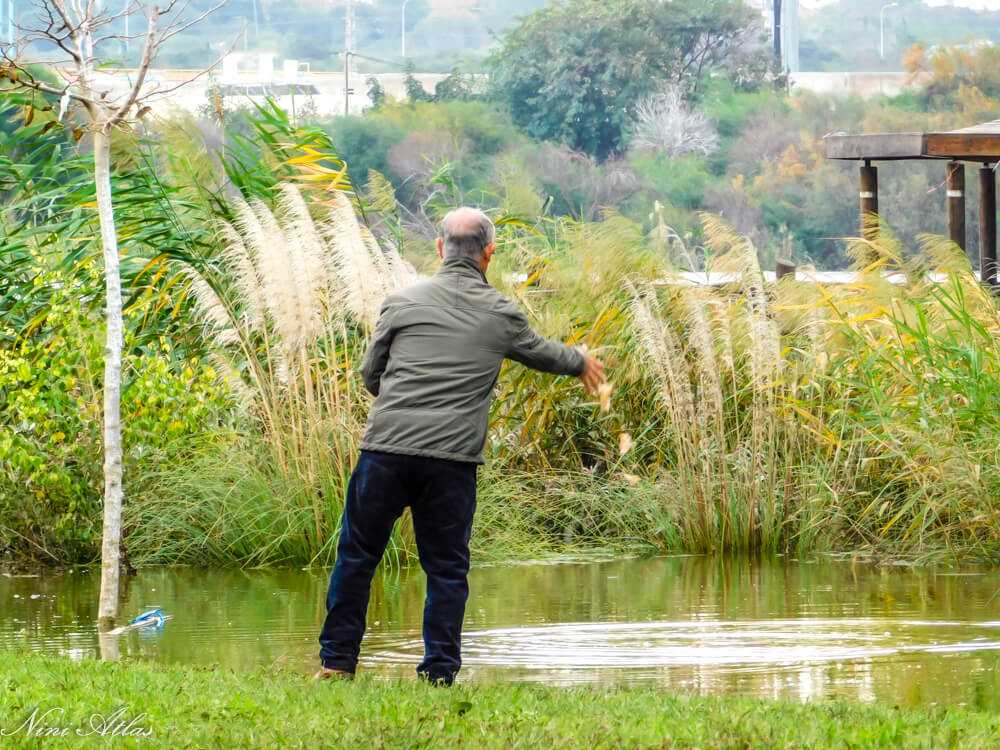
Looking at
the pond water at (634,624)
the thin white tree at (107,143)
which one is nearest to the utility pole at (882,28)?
the pond water at (634,624)

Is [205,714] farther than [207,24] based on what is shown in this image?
No

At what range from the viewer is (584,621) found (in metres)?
7.91

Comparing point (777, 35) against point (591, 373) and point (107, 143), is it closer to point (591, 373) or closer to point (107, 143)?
point (107, 143)

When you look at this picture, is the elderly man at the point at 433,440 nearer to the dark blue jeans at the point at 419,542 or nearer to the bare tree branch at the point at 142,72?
the dark blue jeans at the point at 419,542

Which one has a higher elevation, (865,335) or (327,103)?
(327,103)

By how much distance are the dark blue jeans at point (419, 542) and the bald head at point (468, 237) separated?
0.77m

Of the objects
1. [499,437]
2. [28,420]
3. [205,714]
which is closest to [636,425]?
[499,437]

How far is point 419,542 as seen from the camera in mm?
6047

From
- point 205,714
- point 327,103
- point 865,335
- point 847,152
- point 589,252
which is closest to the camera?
point 205,714

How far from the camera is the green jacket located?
232 inches

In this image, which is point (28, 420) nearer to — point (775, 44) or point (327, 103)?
point (327, 103)

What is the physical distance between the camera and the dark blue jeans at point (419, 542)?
19.4 ft

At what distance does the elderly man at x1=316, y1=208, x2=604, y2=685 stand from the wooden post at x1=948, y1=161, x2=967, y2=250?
14133 mm

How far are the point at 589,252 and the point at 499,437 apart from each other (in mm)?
1407
